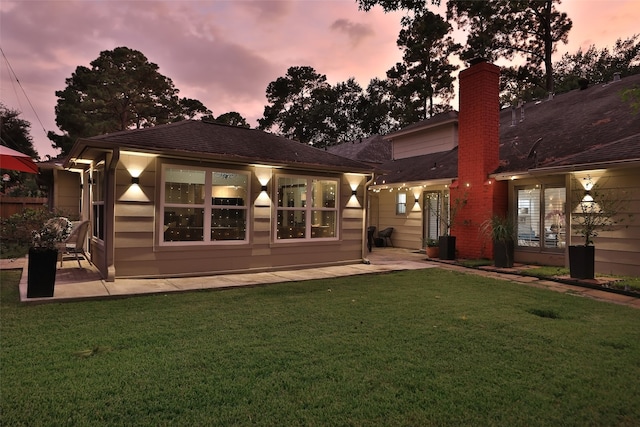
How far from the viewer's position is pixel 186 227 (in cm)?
730

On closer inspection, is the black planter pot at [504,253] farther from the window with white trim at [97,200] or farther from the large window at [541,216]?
the window with white trim at [97,200]

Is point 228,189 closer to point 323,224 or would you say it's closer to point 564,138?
point 323,224

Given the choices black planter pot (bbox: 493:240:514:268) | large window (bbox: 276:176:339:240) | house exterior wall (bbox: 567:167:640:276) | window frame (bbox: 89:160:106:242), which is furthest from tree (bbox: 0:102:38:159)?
house exterior wall (bbox: 567:167:640:276)

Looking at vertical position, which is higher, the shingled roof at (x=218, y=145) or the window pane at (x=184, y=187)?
the shingled roof at (x=218, y=145)

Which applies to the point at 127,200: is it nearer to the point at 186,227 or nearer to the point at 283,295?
the point at 186,227

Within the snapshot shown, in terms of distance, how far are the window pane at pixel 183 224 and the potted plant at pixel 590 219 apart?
7410mm

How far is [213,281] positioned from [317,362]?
13.2 ft

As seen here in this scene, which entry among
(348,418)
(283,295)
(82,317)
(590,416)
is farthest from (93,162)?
(590,416)

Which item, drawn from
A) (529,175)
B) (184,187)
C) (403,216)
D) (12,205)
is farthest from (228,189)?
(12,205)

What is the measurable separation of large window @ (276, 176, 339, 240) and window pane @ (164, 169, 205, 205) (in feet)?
5.73

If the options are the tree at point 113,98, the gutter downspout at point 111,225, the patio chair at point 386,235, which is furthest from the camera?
the tree at point 113,98

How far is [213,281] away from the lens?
6.79 meters

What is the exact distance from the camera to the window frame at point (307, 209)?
27.1ft

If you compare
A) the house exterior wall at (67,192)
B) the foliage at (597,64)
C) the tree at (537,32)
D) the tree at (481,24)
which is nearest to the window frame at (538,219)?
the house exterior wall at (67,192)
